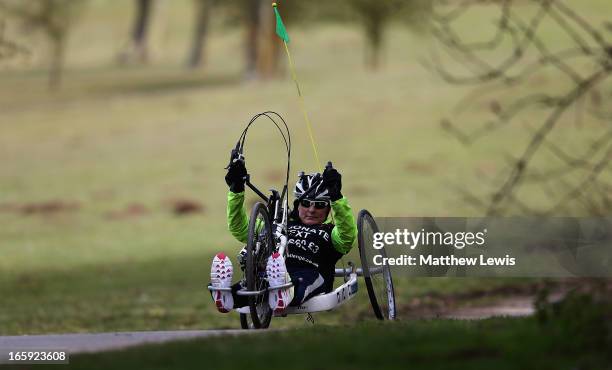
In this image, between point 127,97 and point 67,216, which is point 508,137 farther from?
point 127,97

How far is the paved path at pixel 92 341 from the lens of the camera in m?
10.3

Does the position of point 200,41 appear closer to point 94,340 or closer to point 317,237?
point 317,237

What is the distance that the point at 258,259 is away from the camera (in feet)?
38.8

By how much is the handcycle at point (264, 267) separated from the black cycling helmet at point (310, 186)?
0.04m

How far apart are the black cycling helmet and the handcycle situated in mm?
37

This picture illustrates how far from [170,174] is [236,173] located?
106 feet

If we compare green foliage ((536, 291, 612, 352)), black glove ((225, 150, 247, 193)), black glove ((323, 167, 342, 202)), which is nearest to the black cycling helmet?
black glove ((323, 167, 342, 202))

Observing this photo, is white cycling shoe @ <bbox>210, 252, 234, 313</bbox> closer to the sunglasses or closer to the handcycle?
the handcycle

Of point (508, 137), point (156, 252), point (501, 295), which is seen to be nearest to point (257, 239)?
point (501, 295)

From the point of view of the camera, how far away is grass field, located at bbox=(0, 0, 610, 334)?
23984 millimetres

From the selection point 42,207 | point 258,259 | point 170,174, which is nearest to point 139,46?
point 170,174

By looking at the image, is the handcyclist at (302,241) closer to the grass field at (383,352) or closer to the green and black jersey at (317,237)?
the green and black jersey at (317,237)

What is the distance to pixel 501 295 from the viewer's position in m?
22.8

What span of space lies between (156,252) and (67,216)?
6981mm
